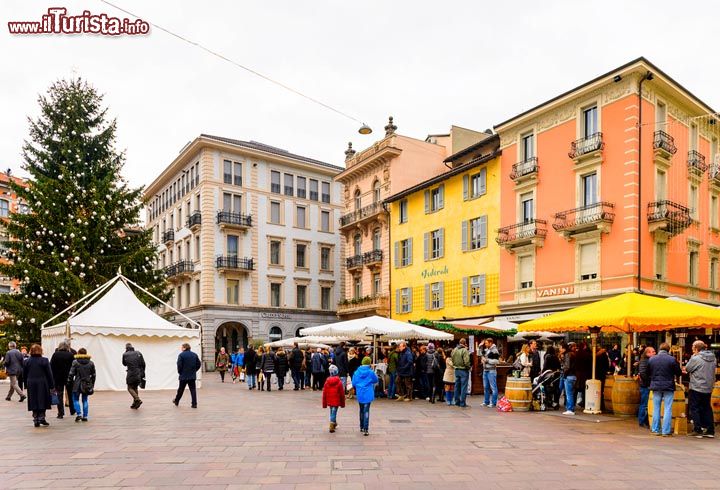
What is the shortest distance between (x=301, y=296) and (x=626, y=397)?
130 feet

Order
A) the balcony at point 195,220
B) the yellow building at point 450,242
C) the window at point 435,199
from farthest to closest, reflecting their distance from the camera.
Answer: the balcony at point 195,220 < the window at point 435,199 < the yellow building at point 450,242

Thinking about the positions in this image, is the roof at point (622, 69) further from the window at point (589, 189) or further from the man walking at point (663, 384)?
the man walking at point (663, 384)

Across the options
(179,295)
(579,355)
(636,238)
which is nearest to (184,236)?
(179,295)

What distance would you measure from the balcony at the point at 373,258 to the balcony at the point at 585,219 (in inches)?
589

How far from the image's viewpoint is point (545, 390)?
1586 centimetres

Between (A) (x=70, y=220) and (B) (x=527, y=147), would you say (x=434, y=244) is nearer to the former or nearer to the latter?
(B) (x=527, y=147)

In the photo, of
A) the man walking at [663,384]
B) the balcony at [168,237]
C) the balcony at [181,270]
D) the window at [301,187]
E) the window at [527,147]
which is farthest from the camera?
the balcony at [168,237]

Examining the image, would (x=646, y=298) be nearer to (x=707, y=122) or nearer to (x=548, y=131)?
(x=548, y=131)

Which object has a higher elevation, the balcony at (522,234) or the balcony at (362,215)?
the balcony at (362,215)

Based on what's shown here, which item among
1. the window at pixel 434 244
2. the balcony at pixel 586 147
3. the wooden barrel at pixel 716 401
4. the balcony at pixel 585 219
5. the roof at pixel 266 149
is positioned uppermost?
the roof at pixel 266 149

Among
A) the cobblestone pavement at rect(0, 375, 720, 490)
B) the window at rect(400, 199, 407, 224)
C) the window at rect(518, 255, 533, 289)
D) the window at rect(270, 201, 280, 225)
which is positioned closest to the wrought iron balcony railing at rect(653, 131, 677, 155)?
the window at rect(518, 255, 533, 289)

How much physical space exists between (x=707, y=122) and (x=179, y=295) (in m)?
40.8

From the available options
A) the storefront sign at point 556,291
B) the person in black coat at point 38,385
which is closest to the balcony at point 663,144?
the storefront sign at point 556,291

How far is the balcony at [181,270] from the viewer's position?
49781mm
